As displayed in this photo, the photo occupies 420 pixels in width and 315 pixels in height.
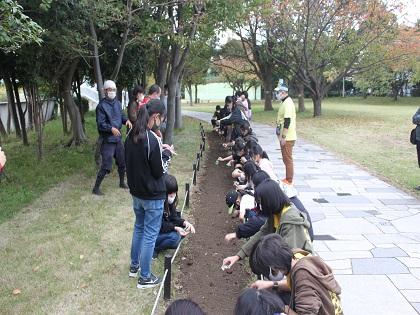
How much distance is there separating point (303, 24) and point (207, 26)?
39.4 feet

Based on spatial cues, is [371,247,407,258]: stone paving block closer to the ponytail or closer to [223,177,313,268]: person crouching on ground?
[223,177,313,268]: person crouching on ground

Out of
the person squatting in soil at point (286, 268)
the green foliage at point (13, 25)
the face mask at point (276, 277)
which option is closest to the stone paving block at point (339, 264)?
the person squatting in soil at point (286, 268)

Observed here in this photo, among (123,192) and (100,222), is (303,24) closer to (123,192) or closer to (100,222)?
(123,192)

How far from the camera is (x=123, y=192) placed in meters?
7.47

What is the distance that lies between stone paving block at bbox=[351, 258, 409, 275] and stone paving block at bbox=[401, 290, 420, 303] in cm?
42

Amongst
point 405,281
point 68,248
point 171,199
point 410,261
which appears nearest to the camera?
point 405,281

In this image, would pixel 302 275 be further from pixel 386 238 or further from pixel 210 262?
pixel 386 238

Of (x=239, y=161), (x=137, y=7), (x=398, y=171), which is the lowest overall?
(x=398, y=171)

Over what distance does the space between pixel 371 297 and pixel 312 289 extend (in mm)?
1733

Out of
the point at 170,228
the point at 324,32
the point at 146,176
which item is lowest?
the point at 170,228

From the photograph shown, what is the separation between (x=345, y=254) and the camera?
5027 mm

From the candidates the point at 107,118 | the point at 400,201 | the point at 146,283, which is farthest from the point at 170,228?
the point at 400,201

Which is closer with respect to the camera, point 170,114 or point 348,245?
point 348,245

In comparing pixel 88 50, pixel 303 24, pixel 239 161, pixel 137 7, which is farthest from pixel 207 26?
pixel 303 24
